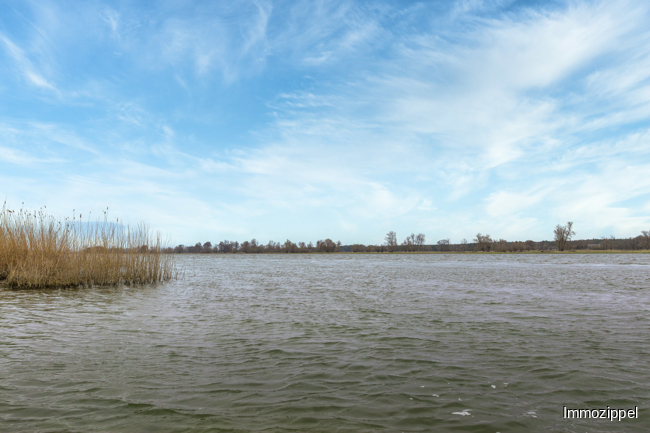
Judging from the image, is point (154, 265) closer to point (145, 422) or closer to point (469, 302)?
point (469, 302)

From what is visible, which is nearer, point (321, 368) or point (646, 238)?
point (321, 368)

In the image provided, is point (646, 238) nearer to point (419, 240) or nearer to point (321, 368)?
point (419, 240)

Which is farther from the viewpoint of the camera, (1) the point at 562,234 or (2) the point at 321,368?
(1) the point at 562,234

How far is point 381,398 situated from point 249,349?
12.0 ft

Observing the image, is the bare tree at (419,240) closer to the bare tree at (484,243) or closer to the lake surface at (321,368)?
the bare tree at (484,243)

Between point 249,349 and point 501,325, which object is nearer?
point 249,349

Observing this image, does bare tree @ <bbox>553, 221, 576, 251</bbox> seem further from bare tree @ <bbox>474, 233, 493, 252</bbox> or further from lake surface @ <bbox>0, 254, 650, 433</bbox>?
lake surface @ <bbox>0, 254, 650, 433</bbox>

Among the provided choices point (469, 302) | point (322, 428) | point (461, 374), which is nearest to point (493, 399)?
point (461, 374)

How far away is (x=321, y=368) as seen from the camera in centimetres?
660

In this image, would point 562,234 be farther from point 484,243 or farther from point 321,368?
point 321,368

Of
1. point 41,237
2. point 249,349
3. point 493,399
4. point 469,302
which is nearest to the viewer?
point 493,399

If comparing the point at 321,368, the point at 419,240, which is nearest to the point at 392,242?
the point at 419,240

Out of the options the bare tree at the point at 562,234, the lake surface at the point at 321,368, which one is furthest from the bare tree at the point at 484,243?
the lake surface at the point at 321,368

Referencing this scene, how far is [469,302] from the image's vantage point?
14.8 meters
